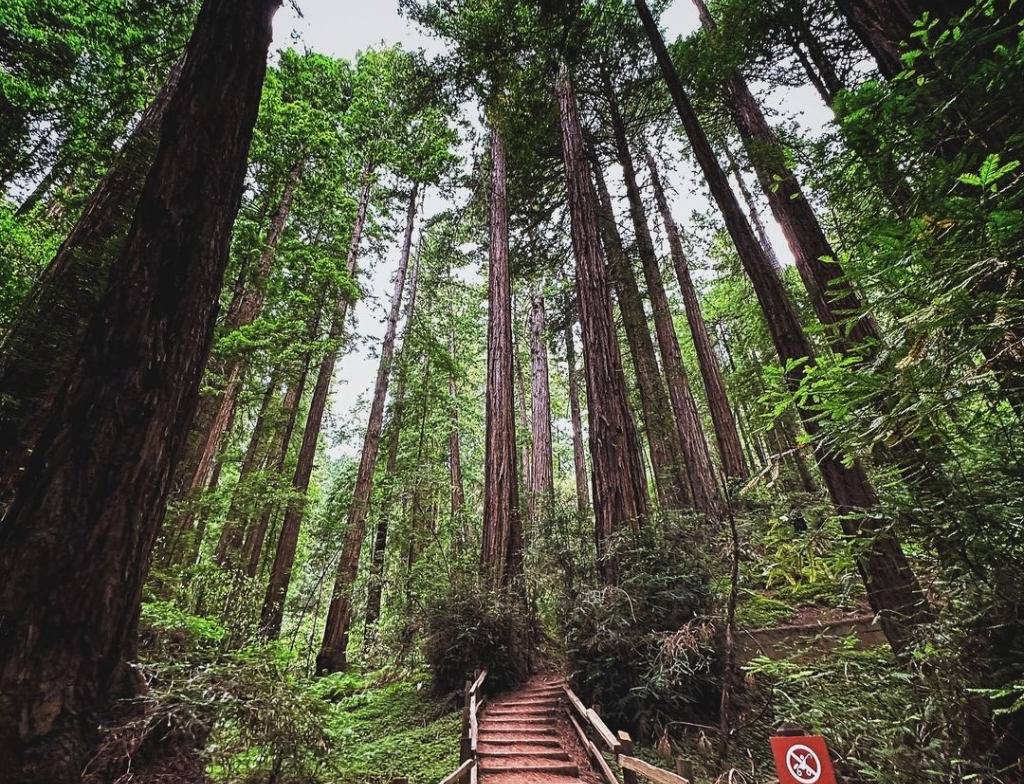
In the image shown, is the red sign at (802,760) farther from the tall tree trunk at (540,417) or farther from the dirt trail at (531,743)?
the tall tree trunk at (540,417)

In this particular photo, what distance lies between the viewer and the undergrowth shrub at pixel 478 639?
738cm

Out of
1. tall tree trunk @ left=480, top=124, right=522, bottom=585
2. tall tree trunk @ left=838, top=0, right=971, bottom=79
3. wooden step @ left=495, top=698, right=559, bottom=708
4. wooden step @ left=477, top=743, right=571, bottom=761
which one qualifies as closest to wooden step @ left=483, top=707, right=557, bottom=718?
wooden step @ left=495, top=698, right=559, bottom=708

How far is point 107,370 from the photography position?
2225mm

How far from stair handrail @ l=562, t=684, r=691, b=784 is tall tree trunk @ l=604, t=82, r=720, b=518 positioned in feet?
17.5

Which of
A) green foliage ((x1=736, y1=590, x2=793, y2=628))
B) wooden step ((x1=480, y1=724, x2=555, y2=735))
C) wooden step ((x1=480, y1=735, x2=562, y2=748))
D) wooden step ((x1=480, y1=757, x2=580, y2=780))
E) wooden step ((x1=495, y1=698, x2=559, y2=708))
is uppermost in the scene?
green foliage ((x1=736, y1=590, x2=793, y2=628))

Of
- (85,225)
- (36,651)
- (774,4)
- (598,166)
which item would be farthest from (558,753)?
(598,166)

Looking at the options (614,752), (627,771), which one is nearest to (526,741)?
(614,752)

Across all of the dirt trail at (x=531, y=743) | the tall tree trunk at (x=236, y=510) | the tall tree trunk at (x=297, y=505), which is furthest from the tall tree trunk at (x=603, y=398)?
the tall tree trunk at (x=236, y=510)

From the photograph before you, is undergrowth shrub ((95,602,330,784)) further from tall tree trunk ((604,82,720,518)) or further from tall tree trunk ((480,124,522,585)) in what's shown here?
tall tree trunk ((604,82,720,518))

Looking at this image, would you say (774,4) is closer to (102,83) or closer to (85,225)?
(85,225)

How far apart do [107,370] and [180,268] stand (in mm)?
739

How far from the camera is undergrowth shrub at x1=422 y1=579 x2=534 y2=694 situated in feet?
24.2

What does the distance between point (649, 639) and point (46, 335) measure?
7660 millimetres

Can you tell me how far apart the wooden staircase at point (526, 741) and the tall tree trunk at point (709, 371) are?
679cm
